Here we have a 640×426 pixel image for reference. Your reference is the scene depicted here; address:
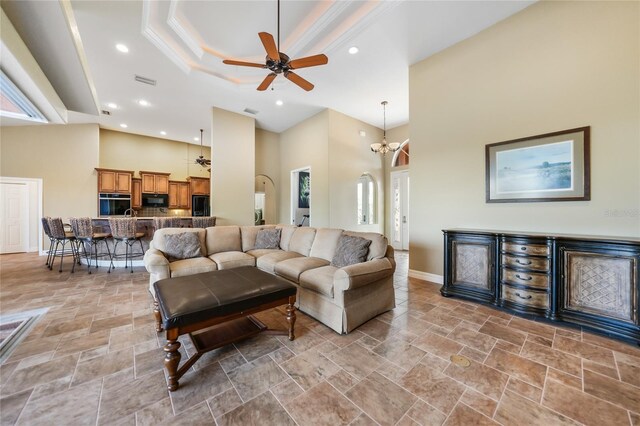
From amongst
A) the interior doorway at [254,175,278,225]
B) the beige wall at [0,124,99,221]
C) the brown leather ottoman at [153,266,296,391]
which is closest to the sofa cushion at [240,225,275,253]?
the brown leather ottoman at [153,266,296,391]

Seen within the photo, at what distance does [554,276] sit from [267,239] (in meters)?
3.85

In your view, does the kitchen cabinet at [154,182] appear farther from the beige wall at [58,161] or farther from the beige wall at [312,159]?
the beige wall at [312,159]

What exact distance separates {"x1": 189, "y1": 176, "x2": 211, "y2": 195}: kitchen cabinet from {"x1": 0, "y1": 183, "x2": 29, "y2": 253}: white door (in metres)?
3.98

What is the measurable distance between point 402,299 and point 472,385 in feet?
5.27

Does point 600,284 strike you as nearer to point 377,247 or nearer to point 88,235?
point 377,247

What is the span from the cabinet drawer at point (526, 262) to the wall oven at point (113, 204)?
31.8 ft

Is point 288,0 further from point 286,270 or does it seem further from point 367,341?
point 367,341

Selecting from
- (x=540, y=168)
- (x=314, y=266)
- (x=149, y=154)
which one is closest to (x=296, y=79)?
(x=314, y=266)

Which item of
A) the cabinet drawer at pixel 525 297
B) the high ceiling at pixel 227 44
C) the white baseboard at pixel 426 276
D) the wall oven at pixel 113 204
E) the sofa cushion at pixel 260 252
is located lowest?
the white baseboard at pixel 426 276

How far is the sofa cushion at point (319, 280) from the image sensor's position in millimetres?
2479

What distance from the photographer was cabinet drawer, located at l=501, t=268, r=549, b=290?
2652mm

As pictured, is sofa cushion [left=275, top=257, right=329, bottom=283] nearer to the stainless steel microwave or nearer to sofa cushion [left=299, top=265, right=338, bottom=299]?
sofa cushion [left=299, top=265, right=338, bottom=299]

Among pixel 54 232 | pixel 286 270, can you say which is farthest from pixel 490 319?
pixel 54 232

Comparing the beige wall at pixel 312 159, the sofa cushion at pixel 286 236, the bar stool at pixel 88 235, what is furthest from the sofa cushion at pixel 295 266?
the bar stool at pixel 88 235
